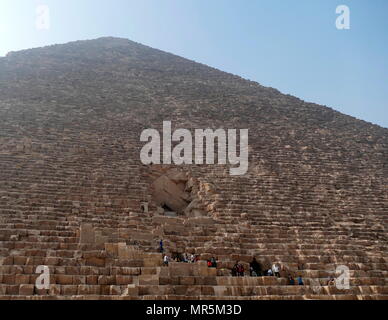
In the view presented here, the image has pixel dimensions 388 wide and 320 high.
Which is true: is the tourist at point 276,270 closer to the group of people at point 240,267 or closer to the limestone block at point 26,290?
the group of people at point 240,267

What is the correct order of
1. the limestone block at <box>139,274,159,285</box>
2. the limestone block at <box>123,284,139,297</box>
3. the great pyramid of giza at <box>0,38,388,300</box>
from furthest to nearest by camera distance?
the great pyramid of giza at <box>0,38,388,300</box> → the limestone block at <box>139,274,159,285</box> → the limestone block at <box>123,284,139,297</box>

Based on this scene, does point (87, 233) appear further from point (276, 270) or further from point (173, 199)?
point (276, 270)

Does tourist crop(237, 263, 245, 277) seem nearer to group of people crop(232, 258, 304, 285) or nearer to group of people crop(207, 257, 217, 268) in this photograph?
group of people crop(232, 258, 304, 285)

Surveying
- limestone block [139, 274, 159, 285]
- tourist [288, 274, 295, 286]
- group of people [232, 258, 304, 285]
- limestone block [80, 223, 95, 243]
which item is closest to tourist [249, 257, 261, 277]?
group of people [232, 258, 304, 285]

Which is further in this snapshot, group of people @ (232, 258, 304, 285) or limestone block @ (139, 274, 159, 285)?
group of people @ (232, 258, 304, 285)

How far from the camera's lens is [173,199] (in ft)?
30.5

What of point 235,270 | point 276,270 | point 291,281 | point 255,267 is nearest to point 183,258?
point 235,270

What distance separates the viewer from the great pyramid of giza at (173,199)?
6.13 m

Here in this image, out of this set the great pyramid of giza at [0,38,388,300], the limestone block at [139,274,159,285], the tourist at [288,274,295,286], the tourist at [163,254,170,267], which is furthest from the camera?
the tourist at [288,274,295,286]

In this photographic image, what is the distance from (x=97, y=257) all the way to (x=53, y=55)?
50.8ft

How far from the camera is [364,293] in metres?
6.47

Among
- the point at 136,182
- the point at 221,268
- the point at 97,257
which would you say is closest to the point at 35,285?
the point at 97,257

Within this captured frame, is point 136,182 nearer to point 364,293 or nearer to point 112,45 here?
point 364,293

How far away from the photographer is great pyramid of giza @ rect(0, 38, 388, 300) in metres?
6.13
